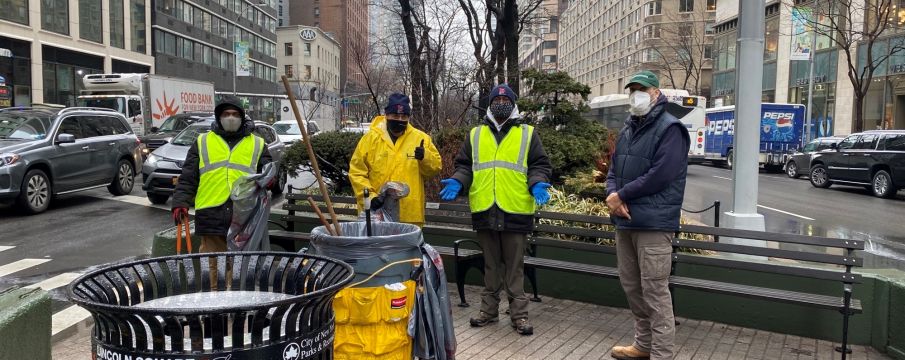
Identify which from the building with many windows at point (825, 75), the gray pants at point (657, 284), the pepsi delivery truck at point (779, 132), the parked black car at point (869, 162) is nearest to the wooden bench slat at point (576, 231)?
the gray pants at point (657, 284)

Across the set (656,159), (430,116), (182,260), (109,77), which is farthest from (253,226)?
(109,77)

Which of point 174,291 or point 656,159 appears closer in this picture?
point 174,291

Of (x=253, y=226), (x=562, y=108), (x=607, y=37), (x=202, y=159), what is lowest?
(x=253, y=226)

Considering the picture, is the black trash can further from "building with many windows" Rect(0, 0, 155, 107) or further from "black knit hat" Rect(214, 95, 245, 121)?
"building with many windows" Rect(0, 0, 155, 107)

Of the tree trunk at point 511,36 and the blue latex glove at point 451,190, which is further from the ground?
the tree trunk at point 511,36

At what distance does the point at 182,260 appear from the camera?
2762 mm

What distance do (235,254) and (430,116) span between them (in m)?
11.3

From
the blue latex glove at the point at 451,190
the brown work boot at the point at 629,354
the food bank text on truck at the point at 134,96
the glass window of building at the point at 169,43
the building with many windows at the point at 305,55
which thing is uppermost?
the building with many windows at the point at 305,55

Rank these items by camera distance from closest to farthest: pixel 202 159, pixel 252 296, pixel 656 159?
pixel 252 296 → pixel 656 159 → pixel 202 159

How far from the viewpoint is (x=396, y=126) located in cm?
517

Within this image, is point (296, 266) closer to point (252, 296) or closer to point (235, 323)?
point (252, 296)

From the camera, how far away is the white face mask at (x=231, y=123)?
5.02 metres

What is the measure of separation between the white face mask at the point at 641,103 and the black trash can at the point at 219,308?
2.47 meters

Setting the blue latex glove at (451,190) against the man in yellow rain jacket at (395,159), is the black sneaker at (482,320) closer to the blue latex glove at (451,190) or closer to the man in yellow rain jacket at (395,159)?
the man in yellow rain jacket at (395,159)
